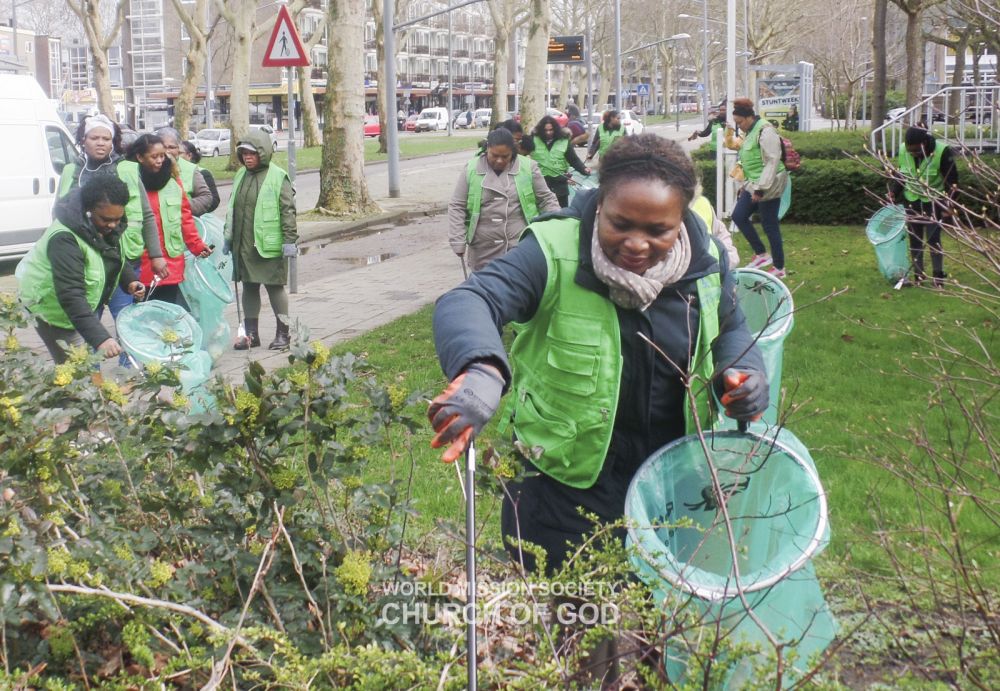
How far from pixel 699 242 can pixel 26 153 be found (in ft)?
46.2

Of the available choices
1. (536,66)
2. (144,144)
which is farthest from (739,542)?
(536,66)

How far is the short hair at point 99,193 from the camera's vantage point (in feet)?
19.9

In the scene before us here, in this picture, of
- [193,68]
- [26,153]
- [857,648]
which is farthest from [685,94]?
[857,648]

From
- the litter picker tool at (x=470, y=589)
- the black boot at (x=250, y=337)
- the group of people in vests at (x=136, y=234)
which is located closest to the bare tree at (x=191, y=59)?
the group of people in vests at (x=136, y=234)

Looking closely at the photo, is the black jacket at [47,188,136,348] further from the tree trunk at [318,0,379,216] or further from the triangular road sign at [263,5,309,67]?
the tree trunk at [318,0,379,216]

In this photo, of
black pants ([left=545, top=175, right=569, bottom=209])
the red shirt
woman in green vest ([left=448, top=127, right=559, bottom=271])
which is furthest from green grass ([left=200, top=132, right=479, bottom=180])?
the red shirt

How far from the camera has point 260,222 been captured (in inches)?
369

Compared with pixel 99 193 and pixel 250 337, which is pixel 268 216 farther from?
pixel 99 193

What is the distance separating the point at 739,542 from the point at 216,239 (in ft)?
24.8

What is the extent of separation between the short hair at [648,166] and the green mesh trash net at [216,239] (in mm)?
6804

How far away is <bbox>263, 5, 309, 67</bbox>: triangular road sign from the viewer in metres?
13.2

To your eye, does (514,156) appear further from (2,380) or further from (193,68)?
(193,68)

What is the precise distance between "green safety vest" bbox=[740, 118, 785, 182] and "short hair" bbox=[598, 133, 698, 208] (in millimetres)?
10109

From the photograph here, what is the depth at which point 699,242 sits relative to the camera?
9.62 ft
